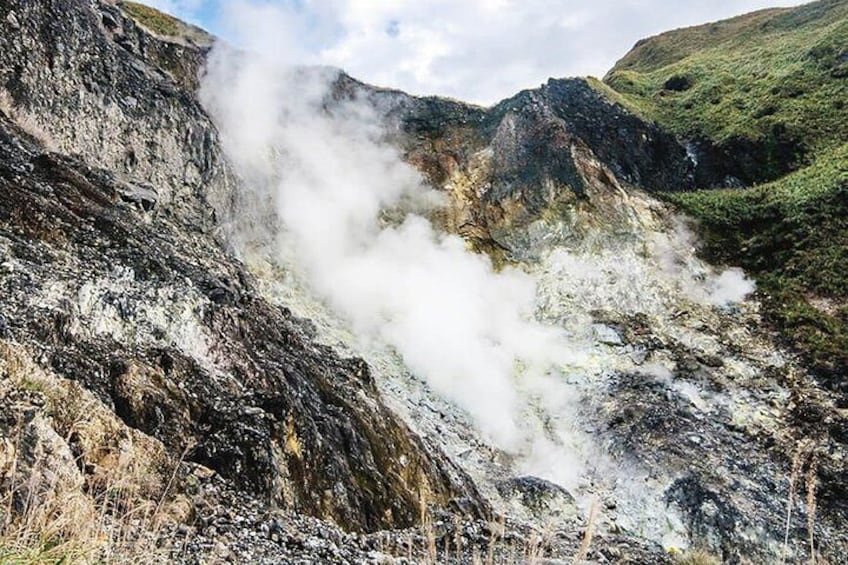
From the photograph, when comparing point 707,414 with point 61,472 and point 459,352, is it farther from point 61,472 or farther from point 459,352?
point 61,472

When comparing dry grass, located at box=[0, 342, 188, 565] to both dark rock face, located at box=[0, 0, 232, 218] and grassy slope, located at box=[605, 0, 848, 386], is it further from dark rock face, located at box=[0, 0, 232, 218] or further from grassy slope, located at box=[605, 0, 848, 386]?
grassy slope, located at box=[605, 0, 848, 386]

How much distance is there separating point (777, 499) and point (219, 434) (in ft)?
44.5

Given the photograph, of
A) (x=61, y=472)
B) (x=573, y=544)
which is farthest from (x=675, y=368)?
(x=61, y=472)

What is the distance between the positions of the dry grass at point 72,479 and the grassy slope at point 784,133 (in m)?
20.4

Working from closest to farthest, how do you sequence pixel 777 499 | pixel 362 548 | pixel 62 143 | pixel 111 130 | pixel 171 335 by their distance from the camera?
pixel 362 548 → pixel 171 335 → pixel 777 499 → pixel 62 143 → pixel 111 130

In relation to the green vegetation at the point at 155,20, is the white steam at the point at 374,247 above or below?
below

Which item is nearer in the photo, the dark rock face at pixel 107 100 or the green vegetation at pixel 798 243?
the dark rock face at pixel 107 100

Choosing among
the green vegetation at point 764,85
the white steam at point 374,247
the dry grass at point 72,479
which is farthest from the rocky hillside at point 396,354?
the white steam at point 374,247

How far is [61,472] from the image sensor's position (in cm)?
598

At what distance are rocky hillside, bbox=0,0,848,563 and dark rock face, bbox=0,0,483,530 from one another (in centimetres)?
7

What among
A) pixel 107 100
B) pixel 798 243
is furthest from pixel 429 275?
pixel 798 243

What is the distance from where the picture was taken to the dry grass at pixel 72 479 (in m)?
3.49

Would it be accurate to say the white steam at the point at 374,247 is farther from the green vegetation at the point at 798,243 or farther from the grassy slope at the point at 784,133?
the grassy slope at the point at 784,133

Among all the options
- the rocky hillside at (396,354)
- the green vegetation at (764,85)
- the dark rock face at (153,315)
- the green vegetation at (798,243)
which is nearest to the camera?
the rocky hillside at (396,354)
